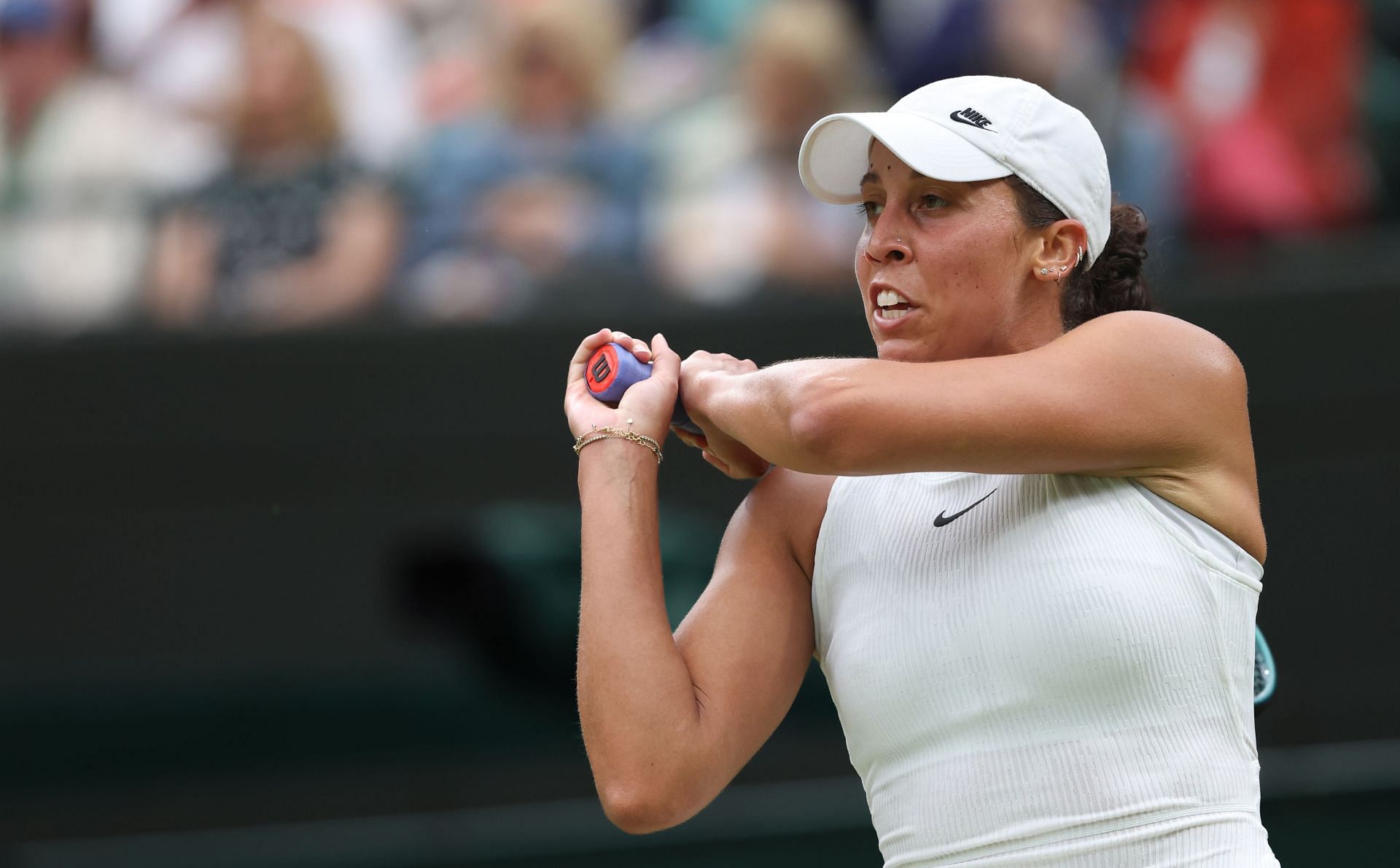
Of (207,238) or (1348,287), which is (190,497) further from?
(1348,287)

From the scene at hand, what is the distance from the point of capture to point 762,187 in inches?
197

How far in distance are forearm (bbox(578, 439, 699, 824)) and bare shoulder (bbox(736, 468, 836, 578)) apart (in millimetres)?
192

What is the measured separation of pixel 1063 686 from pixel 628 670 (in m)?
0.46

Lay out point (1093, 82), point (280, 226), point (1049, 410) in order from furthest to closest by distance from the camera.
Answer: point (1093, 82)
point (280, 226)
point (1049, 410)

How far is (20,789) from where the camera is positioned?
5465 millimetres

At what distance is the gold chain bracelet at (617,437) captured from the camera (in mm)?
2020

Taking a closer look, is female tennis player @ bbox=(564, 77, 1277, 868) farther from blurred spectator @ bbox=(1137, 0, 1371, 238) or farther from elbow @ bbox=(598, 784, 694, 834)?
blurred spectator @ bbox=(1137, 0, 1371, 238)

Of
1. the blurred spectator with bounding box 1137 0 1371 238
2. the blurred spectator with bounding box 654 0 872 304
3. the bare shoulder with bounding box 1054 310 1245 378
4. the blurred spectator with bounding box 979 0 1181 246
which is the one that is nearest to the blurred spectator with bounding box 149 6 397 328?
the blurred spectator with bounding box 654 0 872 304

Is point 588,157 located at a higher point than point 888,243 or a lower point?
lower

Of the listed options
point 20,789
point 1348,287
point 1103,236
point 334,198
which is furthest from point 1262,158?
point 20,789

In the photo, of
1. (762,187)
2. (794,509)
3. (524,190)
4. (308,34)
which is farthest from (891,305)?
(308,34)

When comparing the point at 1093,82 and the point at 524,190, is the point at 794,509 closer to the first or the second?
the point at 524,190

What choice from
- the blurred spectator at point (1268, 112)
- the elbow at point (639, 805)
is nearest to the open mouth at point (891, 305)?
the elbow at point (639, 805)

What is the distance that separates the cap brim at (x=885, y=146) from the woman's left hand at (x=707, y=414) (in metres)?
0.24
